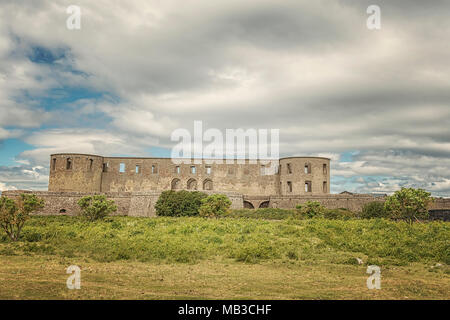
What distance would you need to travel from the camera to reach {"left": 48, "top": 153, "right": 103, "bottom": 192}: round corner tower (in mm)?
40000

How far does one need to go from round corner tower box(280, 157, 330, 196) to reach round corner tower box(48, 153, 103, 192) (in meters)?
21.7

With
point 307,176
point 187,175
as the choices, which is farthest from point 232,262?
point 187,175

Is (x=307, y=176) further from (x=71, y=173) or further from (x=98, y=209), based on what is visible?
(x=71, y=173)

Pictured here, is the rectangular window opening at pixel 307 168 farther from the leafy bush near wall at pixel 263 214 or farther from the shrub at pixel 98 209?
the shrub at pixel 98 209

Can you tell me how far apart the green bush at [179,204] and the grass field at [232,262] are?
423 inches

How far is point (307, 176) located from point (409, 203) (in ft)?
63.5

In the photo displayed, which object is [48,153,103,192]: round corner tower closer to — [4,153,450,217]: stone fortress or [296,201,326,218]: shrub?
[4,153,450,217]: stone fortress

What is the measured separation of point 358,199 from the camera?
→ 33781 millimetres

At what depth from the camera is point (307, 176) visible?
39.6 metres

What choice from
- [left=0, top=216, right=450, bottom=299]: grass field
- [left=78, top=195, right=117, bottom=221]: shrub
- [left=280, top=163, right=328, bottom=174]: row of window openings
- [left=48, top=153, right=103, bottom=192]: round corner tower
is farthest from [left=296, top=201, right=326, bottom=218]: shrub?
[left=48, top=153, right=103, bottom=192]: round corner tower

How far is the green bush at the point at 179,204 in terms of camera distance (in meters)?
27.4
